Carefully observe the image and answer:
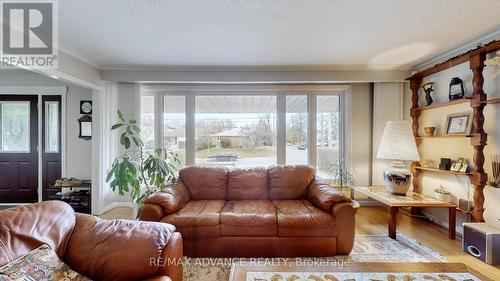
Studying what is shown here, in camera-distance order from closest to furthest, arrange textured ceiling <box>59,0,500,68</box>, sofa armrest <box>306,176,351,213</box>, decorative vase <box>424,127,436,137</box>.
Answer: textured ceiling <box>59,0,500,68</box>, sofa armrest <box>306,176,351,213</box>, decorative vase <box>424,127,436,137</box>

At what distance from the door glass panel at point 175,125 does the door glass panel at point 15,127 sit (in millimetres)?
2458

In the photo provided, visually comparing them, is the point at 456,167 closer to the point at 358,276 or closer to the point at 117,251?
the point at 358,276

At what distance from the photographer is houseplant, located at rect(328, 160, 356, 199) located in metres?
3.85

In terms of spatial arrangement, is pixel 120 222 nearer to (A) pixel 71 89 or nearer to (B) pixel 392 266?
(B) pixel 392 266

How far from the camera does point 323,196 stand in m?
2.50

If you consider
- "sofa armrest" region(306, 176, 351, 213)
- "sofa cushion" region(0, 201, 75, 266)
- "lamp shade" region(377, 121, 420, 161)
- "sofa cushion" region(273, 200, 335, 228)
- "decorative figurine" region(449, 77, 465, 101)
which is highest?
"decorative figurine" region(449, 77, 465, 101)

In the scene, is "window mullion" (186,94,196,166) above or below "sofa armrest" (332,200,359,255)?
above

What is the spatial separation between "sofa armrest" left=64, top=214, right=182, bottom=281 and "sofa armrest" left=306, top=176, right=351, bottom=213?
160 cm

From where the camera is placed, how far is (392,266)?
5.09ft

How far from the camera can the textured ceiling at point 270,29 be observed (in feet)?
6.63

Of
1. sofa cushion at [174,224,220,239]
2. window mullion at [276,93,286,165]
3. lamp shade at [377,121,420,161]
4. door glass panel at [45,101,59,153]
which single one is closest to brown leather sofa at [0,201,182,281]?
sofa cushion at [174,224,220,239]

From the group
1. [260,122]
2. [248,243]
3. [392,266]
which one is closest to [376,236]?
[392,266]

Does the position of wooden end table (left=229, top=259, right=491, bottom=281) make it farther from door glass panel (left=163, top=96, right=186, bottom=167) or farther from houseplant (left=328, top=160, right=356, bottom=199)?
door glass panel (left=163, top=96, right=186, bottom=167)

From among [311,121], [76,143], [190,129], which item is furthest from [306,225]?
[76,143]
